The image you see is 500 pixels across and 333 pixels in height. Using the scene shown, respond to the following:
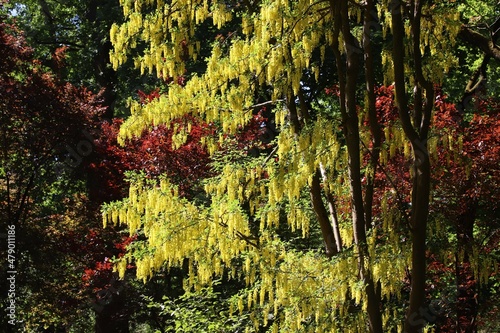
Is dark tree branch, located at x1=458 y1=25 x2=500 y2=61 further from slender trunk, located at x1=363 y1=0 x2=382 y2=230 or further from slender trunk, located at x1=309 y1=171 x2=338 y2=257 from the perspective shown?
slender trunk, located at x1=309 y1=171 x2=338 y2=257

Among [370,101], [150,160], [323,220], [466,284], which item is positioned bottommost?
[466,284]

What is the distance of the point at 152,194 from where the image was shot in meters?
5.79

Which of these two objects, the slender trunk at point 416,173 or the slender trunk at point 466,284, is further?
the slender trunk at point 466,284

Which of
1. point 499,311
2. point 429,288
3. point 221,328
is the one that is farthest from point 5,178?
point 499,311

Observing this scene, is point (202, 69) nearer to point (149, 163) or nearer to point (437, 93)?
point (149, 163)

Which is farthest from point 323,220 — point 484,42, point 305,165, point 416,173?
point 484,42

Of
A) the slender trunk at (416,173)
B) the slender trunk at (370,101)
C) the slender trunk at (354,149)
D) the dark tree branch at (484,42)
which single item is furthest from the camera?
the dark tree branch at (484,42)

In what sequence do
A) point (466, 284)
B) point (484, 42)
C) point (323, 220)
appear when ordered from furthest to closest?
point (484, 42)
point (466, 284)
point (323, 220)

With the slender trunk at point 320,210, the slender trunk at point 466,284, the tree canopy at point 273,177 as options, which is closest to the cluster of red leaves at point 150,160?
the tree canopy at point 273,177

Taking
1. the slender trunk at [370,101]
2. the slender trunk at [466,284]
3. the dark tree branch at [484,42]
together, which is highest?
the dark tree branch at [484,42]

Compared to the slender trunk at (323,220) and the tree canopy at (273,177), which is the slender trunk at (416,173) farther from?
the slender trunk at (323,220)

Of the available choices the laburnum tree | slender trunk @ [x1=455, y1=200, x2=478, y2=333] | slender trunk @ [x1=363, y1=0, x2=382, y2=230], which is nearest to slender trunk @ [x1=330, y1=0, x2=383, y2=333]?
the laburnum tree

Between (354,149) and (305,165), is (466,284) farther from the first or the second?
(305,165)

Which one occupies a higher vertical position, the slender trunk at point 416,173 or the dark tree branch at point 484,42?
the dark tree branch at point 484,42
